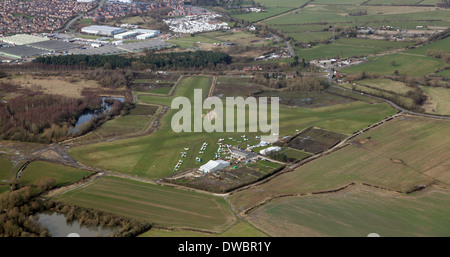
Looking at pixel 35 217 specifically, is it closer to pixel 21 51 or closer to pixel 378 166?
pixel 378 166

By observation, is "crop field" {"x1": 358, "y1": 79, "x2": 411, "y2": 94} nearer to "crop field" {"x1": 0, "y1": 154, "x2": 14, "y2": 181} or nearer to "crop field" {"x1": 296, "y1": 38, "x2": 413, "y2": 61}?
"crop field" {"x1": 296, "y1": 38, "x2": 413, "y2": 61}

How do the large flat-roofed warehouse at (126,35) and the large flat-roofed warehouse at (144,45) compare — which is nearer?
the large flat-roofed warehouse at (144,45)

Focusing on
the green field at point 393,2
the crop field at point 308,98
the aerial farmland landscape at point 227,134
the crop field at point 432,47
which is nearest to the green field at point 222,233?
the aerial farmland landscape at point 227,134

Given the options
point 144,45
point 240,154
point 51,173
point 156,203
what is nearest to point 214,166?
point 240,154

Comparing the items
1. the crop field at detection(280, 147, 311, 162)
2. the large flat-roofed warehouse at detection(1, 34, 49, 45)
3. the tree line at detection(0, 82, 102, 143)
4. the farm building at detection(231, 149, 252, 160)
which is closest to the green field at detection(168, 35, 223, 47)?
the large flat-roofed warehouse at detection(1, 34, 49, 45)

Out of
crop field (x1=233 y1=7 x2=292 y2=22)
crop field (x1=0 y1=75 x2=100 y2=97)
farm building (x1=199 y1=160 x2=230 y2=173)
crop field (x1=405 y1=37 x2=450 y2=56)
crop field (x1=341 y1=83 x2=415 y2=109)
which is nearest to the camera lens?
farm building (x1=199 y1=160 x2=230 y2=173)

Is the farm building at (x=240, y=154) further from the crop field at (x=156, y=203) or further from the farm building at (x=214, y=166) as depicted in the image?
the crop field at (x=156, y=203)

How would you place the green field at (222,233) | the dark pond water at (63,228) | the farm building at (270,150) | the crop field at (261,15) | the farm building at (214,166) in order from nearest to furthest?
the green field at (222,233) → the dark pond water at (63,228) → the farm building at (214,166) → the farm building at (270,150) → the crop field at (261,15)
